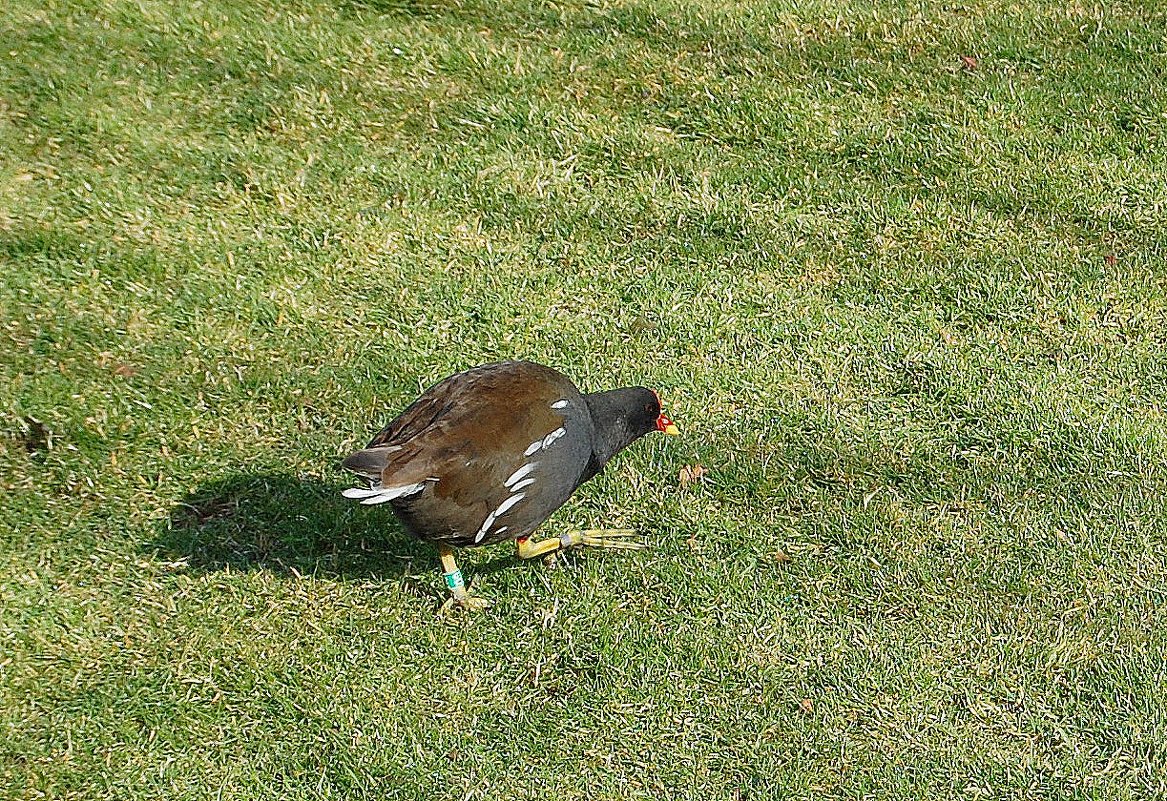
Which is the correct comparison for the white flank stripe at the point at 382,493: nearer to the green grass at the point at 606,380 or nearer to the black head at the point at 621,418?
the green grass at the point at 606,380

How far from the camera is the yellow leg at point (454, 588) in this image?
13.5 ft

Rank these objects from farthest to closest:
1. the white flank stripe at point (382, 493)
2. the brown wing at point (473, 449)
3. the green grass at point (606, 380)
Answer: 1. the green grass at point (606, 380)
2. the brown wing at point (473, 449)
3. the white flank stripe at point (382, 493)

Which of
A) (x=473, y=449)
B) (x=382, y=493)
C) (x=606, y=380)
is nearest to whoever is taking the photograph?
(x=382, y=493)

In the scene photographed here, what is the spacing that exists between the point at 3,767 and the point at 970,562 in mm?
3537

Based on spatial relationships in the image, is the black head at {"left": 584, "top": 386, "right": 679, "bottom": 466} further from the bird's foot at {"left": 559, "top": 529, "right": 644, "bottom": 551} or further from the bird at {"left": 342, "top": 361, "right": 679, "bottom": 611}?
the bird's foot at {"left": 559, "top": 529, "right": 644, "bottom": 551}

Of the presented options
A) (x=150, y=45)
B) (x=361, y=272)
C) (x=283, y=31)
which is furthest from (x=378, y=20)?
(x=361, y=272)

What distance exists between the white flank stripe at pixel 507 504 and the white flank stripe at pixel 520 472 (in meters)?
0.06

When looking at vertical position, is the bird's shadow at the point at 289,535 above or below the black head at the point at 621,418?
below

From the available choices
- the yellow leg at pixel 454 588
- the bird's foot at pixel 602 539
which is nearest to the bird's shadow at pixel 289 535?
the yellow leg at pixel 454 588

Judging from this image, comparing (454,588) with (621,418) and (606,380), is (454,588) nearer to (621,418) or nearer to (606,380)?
(621,418)

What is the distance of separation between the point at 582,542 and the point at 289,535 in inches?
43.9

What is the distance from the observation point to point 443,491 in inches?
148

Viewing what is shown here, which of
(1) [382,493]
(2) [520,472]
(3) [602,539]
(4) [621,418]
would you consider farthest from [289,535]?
(4) [621,418]

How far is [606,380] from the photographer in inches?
200
